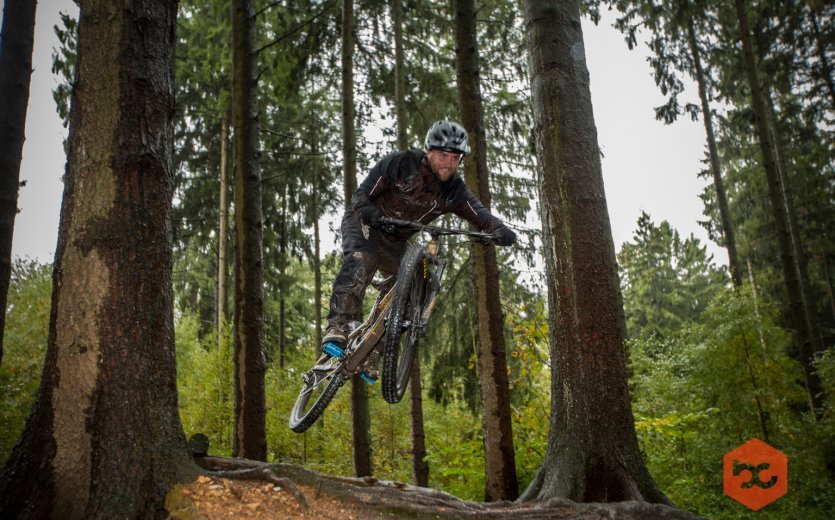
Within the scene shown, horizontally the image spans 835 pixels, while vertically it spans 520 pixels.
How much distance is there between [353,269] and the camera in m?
4.80

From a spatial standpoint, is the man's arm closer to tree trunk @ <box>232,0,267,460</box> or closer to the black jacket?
the black jacket

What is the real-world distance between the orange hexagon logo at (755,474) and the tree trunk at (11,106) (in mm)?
13212

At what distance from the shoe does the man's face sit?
1.68 metres

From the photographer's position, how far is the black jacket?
4.61m

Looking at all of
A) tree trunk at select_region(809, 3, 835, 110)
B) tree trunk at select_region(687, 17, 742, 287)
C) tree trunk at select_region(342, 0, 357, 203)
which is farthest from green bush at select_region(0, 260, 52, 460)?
tree trunk at select_region(809, 3, 835, 110)

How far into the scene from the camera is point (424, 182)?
15.5 feet

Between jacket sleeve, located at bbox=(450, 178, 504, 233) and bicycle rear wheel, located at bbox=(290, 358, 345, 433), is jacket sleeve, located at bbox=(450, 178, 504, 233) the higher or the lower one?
the higher one

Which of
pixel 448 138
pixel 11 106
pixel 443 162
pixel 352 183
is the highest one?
pixel 11 106

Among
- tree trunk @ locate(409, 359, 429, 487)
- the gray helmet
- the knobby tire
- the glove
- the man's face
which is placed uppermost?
the gray helmet

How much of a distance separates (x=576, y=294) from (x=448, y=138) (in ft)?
5.49

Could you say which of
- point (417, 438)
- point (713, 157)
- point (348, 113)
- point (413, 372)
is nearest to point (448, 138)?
point (413, 372)

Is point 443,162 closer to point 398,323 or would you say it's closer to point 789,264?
point 398,323

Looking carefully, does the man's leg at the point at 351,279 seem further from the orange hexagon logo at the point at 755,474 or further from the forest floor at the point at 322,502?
the orange hexagon logo at the point at 755,474

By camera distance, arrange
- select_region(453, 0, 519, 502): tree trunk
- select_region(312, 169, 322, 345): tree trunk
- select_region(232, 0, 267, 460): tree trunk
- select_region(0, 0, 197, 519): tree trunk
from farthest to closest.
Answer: select_region(312, 169, 322, 345): tree trunk
select_region(232, 0, 267, 460): tree trunk
select_region(453, 0, 519, 502): tree trunk
select_region(0, 0, 197, 519): tree trunk
